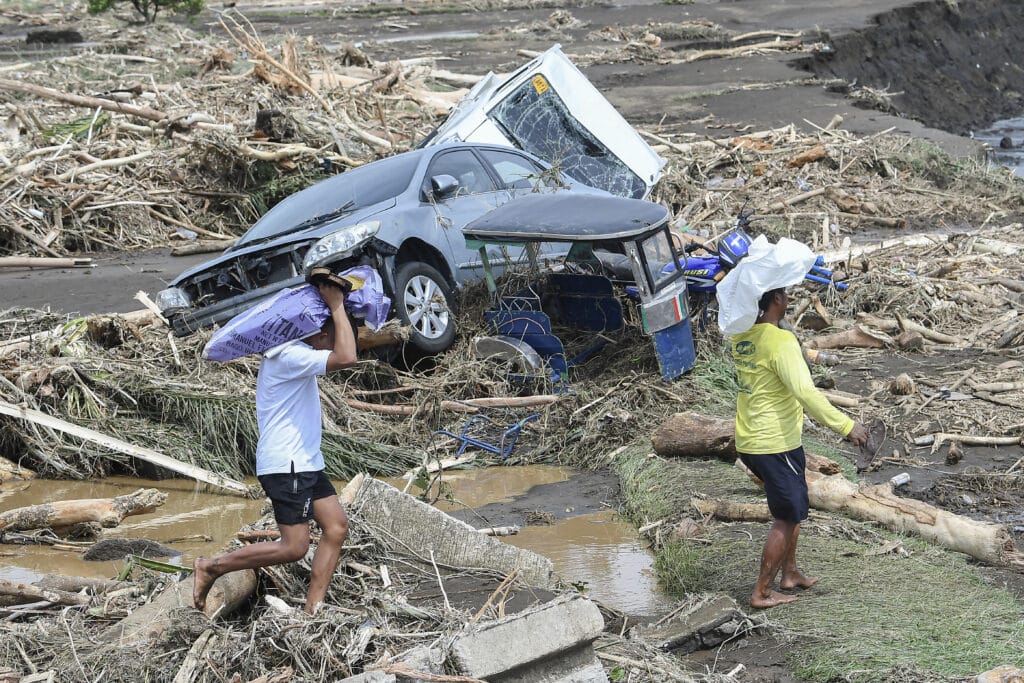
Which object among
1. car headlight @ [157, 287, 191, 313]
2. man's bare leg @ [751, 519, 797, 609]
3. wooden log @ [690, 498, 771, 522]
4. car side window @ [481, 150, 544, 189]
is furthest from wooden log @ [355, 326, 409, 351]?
man's bare leg @ [751, 519, 797, 609]

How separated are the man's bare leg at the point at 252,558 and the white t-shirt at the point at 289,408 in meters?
0.29

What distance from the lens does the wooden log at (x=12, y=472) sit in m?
9.13

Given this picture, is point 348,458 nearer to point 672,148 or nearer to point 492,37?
point 672,148

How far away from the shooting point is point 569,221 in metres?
9.32

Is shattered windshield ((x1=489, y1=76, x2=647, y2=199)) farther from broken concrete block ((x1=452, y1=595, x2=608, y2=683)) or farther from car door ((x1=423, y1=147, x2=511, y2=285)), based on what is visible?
broken concrete block ((x1=452, y1=595, x2=608, y2=683))

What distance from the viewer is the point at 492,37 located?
37.8 meters

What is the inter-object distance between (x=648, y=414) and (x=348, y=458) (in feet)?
7.72

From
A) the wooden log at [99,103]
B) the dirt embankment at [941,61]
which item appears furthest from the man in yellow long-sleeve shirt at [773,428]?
the dirt embankment at [941,61]

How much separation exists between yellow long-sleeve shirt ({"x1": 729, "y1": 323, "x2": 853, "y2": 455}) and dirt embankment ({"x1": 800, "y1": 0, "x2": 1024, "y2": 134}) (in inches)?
1030

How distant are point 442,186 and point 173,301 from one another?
2.53 m

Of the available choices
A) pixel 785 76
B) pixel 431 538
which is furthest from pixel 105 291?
pixel 785 76

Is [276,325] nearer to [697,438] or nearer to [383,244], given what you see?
[697,438]

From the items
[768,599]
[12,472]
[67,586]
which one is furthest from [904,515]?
[12,472]

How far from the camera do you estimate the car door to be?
34.4ft
